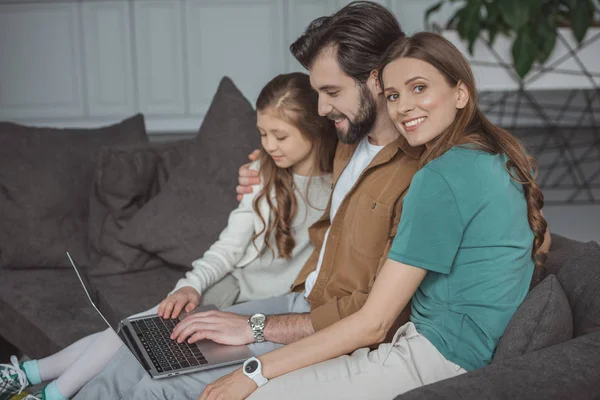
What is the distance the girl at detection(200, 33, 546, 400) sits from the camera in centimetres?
133

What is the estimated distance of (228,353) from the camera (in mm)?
1608

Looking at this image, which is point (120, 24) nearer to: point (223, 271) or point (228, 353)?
point (223, 271)

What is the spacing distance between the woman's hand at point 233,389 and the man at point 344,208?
16cm

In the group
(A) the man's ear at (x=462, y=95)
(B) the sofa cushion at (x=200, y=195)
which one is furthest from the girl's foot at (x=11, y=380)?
(A) the man's ear at (x=462, y=95)

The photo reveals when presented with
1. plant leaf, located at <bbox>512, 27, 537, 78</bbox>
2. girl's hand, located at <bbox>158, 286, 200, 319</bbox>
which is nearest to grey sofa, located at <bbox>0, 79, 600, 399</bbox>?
girl's hand, located at <bbox>158, 286, 200, 319</bbox>

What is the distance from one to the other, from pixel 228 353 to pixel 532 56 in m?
2.65

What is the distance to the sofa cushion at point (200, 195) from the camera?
245 centimetres

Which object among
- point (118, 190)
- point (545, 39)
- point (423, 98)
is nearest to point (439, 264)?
point (423, 98)

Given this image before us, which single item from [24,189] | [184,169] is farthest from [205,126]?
[24,189]

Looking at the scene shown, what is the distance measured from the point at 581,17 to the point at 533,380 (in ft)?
9.68

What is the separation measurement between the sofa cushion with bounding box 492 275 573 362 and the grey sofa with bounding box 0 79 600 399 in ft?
3.94

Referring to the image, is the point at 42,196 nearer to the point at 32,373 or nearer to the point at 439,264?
the point at 32,373

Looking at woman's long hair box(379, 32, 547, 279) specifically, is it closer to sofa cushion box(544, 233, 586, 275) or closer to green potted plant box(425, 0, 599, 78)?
sofa cushion box(544, 233, 586, 275)

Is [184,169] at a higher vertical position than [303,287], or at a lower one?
higher
